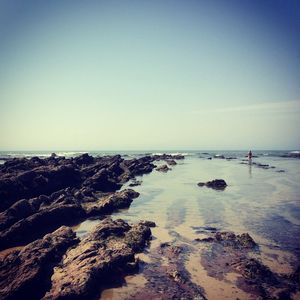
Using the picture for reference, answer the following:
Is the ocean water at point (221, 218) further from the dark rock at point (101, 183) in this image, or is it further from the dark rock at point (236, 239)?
the dark rock at point (101, 183)

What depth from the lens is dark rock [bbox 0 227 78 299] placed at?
26.3 feet

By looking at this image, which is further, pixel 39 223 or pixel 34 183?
pixel 34 183

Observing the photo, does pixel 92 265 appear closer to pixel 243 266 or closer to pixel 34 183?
pixel 243 266

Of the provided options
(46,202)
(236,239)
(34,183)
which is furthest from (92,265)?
(34,183)

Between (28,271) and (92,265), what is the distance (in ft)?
6.31

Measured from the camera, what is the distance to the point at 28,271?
869 centimetres

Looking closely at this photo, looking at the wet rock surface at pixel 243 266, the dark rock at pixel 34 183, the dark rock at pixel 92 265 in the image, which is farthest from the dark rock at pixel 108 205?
the wet rock surface at pixel 243 266

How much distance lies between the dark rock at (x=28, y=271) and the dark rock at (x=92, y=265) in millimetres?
360

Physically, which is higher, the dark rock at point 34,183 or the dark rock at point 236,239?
the dark rock at point 34,183

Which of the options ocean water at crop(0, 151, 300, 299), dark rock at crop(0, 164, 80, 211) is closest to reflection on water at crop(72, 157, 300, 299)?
ocean water at crop(0, 151, 300, 299)

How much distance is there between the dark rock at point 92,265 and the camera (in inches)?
324

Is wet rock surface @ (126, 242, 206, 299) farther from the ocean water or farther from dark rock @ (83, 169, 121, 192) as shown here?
dark rock @ (83, 169, 121, 192)

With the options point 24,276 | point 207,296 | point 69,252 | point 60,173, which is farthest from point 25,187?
point 207,296

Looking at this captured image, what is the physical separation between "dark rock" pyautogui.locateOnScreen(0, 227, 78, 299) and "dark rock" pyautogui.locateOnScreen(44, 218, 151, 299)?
0.36 metres
